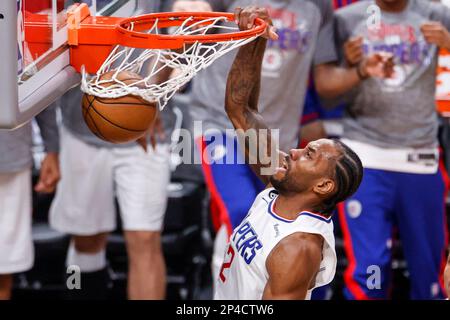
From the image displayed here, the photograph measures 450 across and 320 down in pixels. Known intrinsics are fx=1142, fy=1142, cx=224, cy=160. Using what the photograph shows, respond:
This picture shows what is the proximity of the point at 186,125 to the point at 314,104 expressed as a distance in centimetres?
62

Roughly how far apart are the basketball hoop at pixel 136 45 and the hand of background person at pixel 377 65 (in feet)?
3.55

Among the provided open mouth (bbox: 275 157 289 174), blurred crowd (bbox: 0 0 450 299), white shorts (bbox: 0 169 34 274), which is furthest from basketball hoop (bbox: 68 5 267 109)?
white shorts (bbox: 0 169 34 274)

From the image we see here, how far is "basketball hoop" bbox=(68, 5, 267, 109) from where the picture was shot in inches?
135

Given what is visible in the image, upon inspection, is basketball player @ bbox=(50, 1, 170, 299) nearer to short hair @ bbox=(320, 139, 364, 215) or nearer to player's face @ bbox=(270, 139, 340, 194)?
player's face @ bbox=(270, 139, 340, 194)

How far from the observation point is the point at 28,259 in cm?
455

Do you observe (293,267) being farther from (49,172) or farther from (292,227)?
(49,172)

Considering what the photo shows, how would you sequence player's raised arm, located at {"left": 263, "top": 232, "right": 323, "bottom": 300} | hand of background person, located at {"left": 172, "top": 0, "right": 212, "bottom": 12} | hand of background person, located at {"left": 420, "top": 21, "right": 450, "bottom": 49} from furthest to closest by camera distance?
hand of background person, located at {"left": 420, "top": 21, "right": 450, "bottom": 49}, hand of background person, located at {"left": 172, "top": 0, "right": 212, "bottom": 12}, player's raised arm, located at {"left": 263, "top": 232, "right": 323, "bottom": 300}

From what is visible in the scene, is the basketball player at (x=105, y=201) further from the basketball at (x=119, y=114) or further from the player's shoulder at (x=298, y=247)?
the player's shoulder at (x=298, y=247)

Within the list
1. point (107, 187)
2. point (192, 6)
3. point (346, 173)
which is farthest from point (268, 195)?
point (107, 187)

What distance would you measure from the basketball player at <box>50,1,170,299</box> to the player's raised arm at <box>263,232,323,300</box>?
1.47 m

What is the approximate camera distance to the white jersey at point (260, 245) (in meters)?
3.38

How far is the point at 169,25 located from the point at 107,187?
136cm

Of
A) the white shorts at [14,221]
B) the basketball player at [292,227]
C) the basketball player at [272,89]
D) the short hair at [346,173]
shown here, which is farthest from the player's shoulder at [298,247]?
the white shorts at [14,221]
